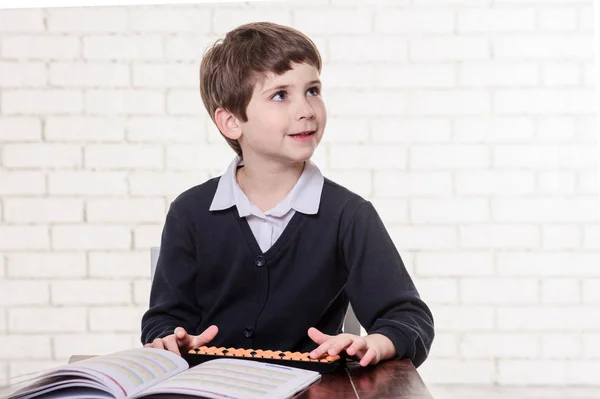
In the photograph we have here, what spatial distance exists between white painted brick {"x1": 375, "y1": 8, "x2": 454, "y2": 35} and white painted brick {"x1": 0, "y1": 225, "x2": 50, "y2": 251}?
4.49 ft

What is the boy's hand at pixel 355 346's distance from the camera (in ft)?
3.47

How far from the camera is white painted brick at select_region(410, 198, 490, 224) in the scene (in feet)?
9.18

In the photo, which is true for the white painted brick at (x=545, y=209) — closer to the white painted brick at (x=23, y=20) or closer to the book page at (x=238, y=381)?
the white painted brick at (x=23, y=20)

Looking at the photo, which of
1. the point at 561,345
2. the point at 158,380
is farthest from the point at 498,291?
the point at 158,380

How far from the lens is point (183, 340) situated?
1.17 meters

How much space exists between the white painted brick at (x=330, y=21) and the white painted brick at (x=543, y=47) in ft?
1.56

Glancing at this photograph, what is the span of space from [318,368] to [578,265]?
2.03 meters

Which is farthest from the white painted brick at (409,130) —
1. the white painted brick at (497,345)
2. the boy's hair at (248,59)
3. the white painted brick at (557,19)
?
the boy's hair at (248,59)

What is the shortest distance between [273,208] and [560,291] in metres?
1.70

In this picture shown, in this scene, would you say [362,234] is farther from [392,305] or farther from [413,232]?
[413,232]

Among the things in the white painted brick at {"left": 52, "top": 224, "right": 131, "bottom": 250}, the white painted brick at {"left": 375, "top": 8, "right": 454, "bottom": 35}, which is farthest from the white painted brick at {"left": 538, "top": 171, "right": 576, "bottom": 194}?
the white painted brick at {"left": 52, "top": 224, "right": 131, "bottom": 250}

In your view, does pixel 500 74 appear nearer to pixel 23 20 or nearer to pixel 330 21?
pixel 330 21

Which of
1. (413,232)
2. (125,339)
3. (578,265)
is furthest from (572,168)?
(125,339)

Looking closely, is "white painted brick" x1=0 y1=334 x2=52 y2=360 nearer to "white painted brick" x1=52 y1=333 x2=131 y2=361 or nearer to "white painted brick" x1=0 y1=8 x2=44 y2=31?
"white painted brick" x1=52 y1=333 x2=131 y2=361
